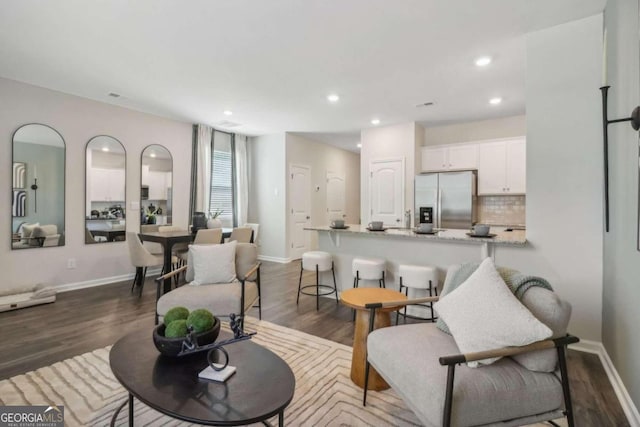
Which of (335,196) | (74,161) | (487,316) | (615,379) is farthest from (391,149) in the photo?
(74,161)

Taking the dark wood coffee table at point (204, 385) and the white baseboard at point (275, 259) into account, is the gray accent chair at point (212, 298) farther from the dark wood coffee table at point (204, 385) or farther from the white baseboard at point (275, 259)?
the white baseboard at point (275, 259)

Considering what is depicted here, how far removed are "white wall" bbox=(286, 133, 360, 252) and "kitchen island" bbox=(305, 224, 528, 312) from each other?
282 cm

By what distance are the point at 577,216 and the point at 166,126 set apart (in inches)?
230

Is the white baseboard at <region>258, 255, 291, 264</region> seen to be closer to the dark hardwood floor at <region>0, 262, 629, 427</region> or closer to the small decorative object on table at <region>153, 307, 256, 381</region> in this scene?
the dark hardwood floor at <region>0, 262, 629, 427</region>

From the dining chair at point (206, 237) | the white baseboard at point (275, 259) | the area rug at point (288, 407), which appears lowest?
the area rug at point (288, 407)

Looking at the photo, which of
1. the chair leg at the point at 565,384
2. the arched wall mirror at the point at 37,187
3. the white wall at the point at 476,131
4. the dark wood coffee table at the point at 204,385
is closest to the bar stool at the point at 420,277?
the chair leg at the point at 565,384

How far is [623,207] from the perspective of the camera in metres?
2.05

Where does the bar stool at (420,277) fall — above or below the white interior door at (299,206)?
below

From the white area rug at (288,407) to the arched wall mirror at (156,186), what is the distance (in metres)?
3.14

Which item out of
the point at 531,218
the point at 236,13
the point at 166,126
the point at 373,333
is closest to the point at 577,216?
the point at 531,218

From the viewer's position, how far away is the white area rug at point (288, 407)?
5.84 feet

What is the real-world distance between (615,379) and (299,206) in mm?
5532

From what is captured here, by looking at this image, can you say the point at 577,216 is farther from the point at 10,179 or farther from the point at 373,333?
the point at 10,179

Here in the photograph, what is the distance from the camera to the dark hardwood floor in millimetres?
2041
